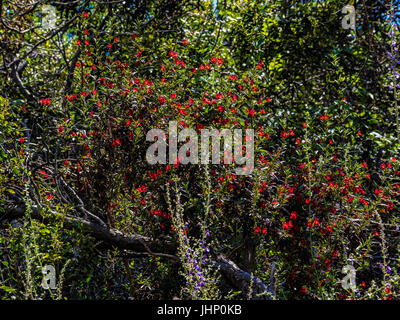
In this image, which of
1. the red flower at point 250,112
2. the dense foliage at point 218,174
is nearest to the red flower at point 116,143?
the dense foliage at point 218,174

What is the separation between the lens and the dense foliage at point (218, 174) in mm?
2773

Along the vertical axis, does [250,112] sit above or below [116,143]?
above

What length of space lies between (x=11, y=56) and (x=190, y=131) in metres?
2.44

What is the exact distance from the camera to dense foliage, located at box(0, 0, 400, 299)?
2773mm

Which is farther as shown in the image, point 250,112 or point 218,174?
point 250,112

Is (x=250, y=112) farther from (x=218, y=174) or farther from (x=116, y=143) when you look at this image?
(x=116, y=143)

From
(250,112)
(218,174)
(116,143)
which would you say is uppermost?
(250,112)

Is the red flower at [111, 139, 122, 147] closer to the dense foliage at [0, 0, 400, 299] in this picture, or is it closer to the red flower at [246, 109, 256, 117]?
the dense foliage at [0, 0, 400, 299]

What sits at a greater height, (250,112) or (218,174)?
(250,112)

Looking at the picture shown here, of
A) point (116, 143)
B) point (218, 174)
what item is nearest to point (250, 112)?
point (218, 174)

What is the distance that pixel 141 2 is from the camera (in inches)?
184

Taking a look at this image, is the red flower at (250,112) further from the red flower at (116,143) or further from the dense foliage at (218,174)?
the red flower at (116,143)

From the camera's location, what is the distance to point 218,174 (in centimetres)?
303

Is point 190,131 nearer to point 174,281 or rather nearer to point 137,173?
point 137,173
